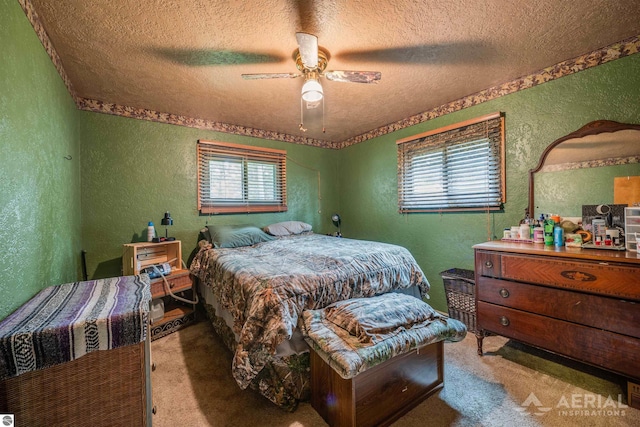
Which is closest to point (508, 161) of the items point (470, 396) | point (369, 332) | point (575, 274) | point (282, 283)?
point (575, 274)

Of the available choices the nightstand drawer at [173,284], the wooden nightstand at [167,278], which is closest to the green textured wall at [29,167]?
the wooden nightstand at [167,278]

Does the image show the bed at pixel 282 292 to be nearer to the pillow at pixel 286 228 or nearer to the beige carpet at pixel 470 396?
the beige carpet at pixel 470 396

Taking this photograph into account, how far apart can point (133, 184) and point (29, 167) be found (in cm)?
150

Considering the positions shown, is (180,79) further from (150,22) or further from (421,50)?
(421,50)

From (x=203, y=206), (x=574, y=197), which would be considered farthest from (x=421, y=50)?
(x=203, y=206)

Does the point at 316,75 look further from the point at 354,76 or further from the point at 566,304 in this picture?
the point at 566,304

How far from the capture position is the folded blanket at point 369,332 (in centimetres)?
124

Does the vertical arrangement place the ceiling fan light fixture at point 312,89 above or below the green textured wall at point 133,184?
above

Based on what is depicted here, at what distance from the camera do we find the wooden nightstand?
2469mm

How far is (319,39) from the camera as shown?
1.75 meters

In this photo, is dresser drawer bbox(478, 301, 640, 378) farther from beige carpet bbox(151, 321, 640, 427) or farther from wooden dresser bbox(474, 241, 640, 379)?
beige carpet bbox(151, 321, 640, 427)

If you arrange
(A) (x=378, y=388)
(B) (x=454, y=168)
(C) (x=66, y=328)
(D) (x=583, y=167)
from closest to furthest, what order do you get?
(C) (x=66, y=328) → (A) (x=378, y=388) → (D) (x=583, y=167) → (B) (x=454, y=168)

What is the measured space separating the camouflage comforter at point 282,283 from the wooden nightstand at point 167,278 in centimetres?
29

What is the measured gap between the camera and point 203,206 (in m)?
3.22
